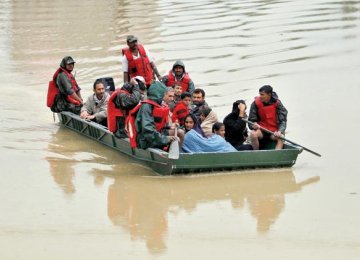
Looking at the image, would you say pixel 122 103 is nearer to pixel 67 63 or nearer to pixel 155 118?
pixel 155 118

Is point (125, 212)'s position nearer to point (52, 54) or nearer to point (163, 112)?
point (163, 112)

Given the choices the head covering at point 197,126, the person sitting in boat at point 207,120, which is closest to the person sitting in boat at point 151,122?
the head covering at point 197,126

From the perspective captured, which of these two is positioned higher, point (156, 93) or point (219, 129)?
point (156, 93)

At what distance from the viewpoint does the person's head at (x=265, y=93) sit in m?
10.4

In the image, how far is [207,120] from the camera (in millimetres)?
10617

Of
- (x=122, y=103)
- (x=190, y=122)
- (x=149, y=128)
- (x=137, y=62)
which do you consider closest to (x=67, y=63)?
(x=137, y=62)

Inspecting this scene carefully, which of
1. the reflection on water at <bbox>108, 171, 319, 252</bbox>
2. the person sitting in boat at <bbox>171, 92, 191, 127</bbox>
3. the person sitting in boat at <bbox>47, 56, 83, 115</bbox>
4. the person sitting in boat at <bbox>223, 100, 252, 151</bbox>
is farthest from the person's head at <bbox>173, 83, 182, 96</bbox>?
the person sitting in boat at <bbox>47, 56, 83, 115</bbox>

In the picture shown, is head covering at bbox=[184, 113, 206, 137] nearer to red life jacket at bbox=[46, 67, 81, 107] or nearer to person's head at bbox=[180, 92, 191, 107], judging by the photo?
person's head at bbox=[180, 92, 191, 107]

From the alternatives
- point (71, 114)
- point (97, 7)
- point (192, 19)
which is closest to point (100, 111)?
point (71, 114)

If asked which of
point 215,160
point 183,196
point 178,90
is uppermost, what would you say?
point 178,90

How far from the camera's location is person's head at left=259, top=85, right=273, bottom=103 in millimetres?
10398

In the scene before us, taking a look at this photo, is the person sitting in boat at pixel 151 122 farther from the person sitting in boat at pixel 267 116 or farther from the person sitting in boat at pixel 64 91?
the person sitting in boat at pixel 64 91

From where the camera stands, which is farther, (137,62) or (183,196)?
(137,62)

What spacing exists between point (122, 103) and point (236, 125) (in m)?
1.42
